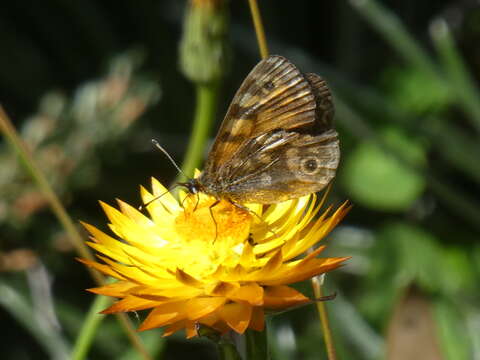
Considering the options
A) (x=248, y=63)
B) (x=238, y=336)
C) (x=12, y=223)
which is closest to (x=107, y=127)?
(x=12, y=223)

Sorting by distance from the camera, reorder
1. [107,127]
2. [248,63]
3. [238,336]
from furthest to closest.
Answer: [248,63] < [107,127] < [238,336]

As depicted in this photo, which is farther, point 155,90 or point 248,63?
point 248,63

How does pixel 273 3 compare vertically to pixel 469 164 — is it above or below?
above

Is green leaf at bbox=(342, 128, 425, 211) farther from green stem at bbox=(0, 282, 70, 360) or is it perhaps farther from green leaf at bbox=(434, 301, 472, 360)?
green stem at bbox=(0, 282, 70, 360)

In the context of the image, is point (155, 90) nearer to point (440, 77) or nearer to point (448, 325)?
point (440, 77)

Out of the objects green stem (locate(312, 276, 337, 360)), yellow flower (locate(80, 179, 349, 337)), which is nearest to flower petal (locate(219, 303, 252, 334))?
yellow flower (locate(80, 179, 349, 337))

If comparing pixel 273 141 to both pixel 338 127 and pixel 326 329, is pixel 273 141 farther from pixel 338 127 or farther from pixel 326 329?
pixel 338 127

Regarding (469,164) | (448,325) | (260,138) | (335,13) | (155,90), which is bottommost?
(448,325)

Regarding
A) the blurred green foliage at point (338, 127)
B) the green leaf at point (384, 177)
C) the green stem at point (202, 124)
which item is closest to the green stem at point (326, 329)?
the blurred green foliage at point (338, 127)
